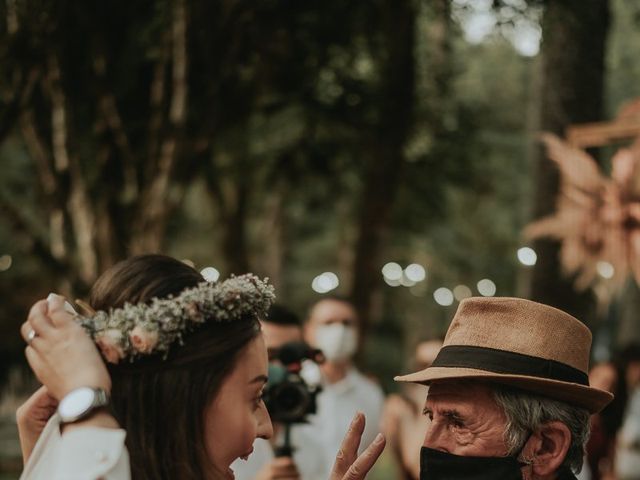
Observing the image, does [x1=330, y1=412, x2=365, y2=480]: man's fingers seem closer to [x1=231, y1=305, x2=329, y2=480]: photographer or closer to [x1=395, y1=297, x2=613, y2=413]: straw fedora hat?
[x1=395, y1=297, x2=613, y2=413]: straw fedora hat

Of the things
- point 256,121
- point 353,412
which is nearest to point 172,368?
point 353,412

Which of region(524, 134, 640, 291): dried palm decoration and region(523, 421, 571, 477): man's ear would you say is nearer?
region(523, 421, 571, 477): man's ear

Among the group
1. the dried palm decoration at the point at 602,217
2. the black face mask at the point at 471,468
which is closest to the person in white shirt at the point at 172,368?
the black face mask at the point at 471,468

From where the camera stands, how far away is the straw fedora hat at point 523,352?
307cm

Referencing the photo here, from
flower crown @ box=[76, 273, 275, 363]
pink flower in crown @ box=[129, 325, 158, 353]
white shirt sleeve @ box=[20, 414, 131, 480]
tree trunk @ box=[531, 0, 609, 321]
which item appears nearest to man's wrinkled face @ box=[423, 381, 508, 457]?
flower crown @ box=[76, 273, 275, 363]

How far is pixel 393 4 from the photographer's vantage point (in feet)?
37.5

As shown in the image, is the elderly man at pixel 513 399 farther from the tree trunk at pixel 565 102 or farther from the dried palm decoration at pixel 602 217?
the tree trunk at pixel 565 102

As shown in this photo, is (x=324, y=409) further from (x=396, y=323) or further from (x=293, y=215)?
(x=396, y=323)

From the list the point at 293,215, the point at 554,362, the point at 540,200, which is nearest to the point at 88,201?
the point at 540,200

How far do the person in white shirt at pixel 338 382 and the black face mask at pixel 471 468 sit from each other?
3.56 m

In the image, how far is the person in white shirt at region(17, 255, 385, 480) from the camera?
227cm

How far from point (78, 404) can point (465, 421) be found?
1496 millimetres

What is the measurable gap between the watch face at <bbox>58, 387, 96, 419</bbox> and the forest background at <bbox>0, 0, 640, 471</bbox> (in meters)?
5.63

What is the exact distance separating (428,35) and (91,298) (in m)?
14.5
